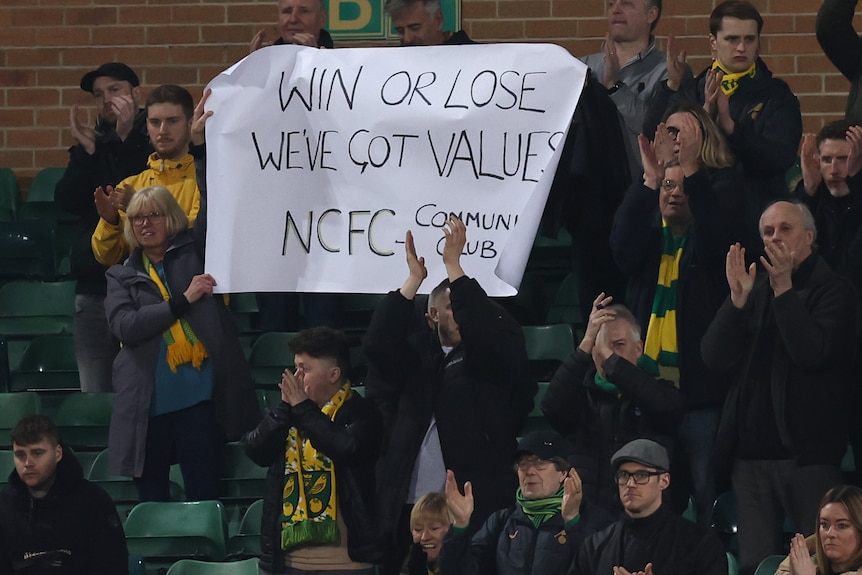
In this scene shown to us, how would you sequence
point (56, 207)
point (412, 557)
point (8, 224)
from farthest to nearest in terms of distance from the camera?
point (56, 207) → point (8, 224) → point (412, 557)

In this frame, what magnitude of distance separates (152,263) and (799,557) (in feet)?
10.5

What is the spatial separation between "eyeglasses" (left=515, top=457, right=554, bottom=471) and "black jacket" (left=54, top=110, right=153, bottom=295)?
2.75m

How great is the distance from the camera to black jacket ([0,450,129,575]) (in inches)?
302

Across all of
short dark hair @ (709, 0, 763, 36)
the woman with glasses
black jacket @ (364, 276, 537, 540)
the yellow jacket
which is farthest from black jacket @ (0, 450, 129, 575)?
short dark hair @ (709, 0, 763, 36)

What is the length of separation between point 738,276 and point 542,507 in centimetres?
116

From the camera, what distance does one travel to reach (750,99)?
8.53 meters

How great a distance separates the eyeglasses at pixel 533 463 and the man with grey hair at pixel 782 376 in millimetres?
815

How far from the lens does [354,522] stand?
765 cm

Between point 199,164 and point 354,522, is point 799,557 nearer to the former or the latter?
point 354,522

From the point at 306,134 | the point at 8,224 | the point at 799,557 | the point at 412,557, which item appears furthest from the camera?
the point at 8,224

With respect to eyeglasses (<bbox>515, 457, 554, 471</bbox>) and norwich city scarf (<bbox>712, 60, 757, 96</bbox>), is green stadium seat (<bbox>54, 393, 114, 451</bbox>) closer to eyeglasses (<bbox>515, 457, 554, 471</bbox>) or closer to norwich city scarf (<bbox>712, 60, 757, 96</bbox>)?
eyeglasses (<bbox>515, 457, 554, 471</bbox>)

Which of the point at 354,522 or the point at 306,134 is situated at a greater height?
the point at 306,134

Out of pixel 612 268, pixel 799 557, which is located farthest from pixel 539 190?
pixel 799 557

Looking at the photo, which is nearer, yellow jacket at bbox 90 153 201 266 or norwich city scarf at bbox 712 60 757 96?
norwich city scarf at bbox 712 60 757 96
